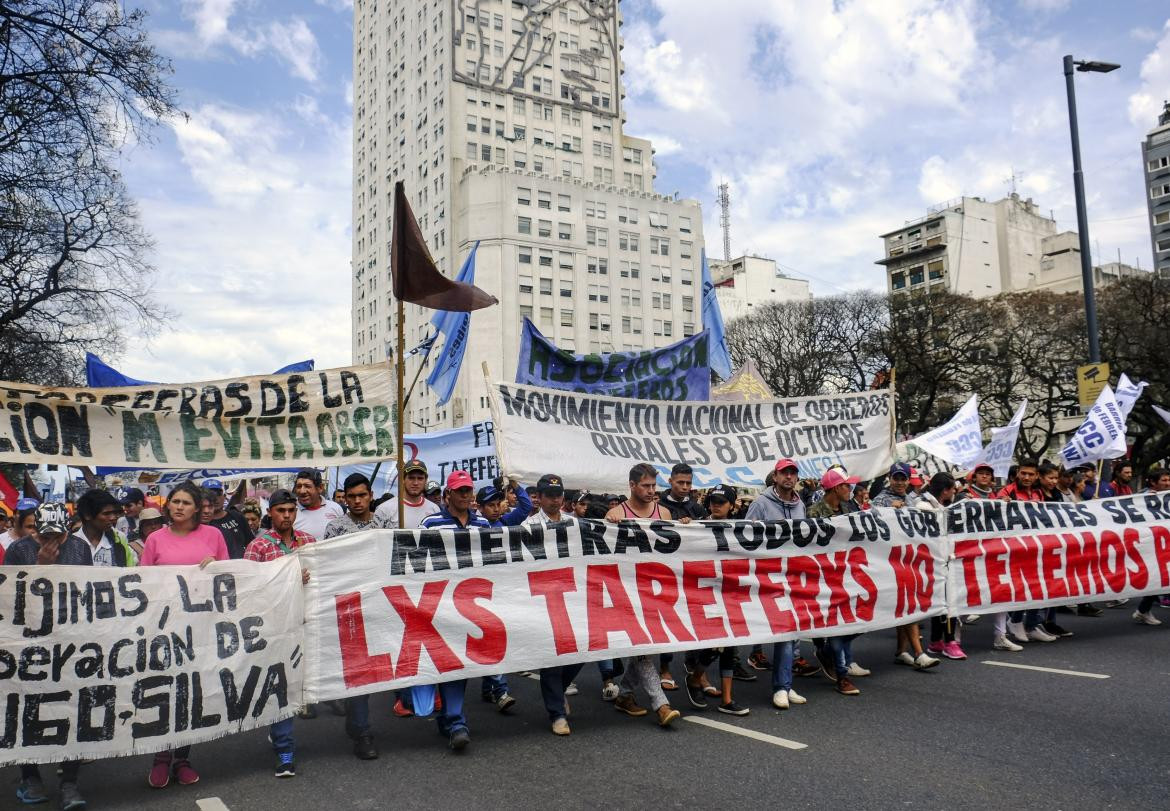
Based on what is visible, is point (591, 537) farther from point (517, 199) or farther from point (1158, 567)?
point (517, 199)

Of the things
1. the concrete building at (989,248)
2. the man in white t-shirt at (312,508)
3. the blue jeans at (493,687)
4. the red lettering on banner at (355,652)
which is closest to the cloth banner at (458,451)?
the man in white t-shirt at (312,508)

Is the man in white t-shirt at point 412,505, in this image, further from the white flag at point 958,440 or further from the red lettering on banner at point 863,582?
the white flag at point 958,440

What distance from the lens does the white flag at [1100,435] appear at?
11.4m

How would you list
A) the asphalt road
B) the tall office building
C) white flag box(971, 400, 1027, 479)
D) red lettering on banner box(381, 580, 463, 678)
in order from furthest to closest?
the tall office building, white flag box(971, 400, 1027, 479), red lettering on banner box(381, 580, 463, 678), the asphalt road

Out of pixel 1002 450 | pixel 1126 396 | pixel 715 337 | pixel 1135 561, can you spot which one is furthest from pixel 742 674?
pixel 715 337

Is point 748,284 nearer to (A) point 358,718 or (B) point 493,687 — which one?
(B) point 493,687

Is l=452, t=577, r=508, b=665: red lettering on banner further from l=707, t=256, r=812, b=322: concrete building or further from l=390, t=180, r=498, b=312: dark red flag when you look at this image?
l=707, t=256, r=812, b=322: concrete building

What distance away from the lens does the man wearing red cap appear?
5703mm

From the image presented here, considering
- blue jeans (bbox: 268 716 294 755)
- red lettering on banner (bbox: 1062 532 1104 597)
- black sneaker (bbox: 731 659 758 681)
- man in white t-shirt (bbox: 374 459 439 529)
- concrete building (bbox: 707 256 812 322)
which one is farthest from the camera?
concrete building (bbox: 707 256 812 322)

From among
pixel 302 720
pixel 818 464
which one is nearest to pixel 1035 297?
pixel 818 464

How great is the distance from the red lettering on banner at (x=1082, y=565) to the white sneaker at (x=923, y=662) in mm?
1931

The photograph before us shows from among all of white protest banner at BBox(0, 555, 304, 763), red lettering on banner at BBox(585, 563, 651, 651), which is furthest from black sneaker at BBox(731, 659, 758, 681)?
white protest banner at BBox(0, 555, 304, 763)

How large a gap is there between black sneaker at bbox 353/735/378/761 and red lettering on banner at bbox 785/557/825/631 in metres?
3.24

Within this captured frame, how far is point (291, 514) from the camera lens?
20.5ft
